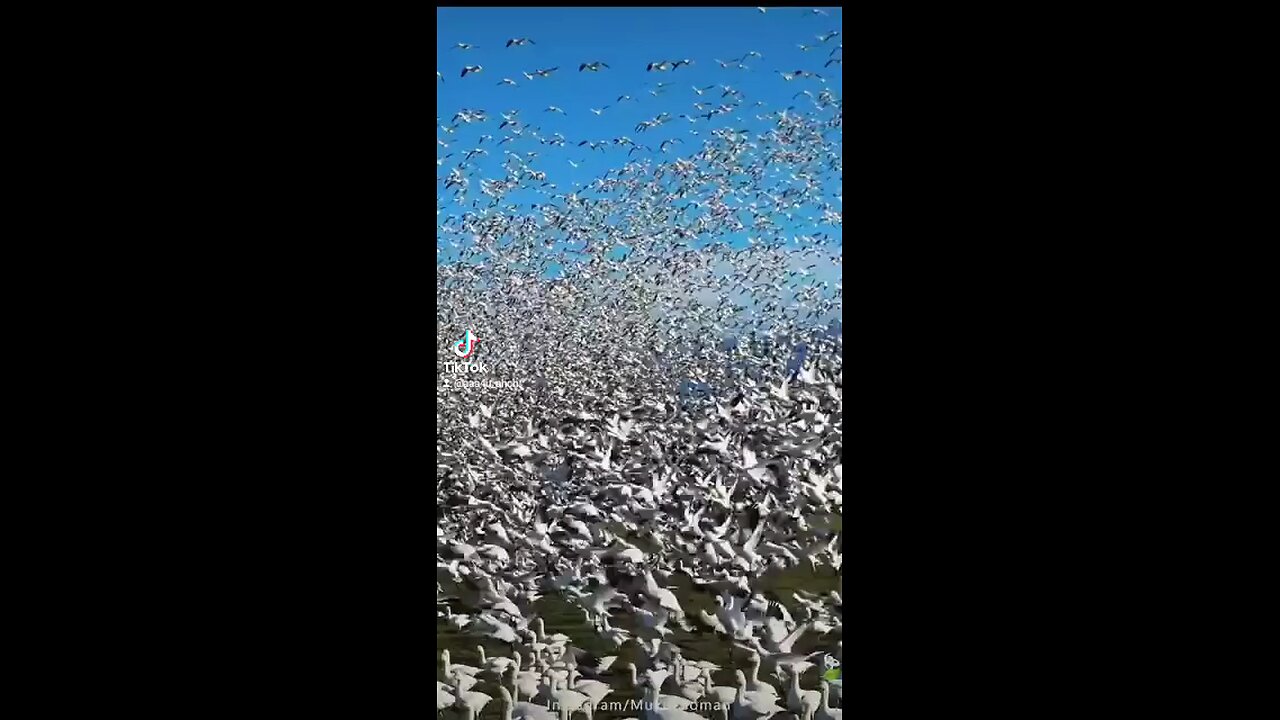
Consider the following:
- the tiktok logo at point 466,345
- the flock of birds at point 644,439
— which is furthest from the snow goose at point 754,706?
the tiktok logo at point 466,345

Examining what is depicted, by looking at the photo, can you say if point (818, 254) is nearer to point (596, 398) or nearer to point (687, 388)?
point (687, 388)

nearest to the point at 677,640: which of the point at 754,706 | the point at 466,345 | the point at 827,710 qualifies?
the point at 754,706

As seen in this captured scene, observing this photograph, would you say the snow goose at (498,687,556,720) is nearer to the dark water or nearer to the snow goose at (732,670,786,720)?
the dark water

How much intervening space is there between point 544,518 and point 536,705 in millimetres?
515

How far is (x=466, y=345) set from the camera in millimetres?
3152

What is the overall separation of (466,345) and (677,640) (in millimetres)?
1032

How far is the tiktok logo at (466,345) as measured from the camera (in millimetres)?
3139

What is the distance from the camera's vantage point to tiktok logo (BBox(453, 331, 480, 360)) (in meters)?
3.14

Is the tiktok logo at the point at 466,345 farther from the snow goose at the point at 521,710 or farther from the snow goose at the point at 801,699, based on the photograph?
the snow goose at the point at 801,699

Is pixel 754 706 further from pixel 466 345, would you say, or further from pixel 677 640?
pixel 466 345

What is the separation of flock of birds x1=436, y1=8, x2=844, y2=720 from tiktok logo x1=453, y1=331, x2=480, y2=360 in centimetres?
1

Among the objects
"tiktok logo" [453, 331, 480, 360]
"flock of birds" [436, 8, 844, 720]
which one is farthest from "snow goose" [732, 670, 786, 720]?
"tiktok logo" [453, 331, 480, 360]

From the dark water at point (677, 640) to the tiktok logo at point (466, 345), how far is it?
0.74 metres
